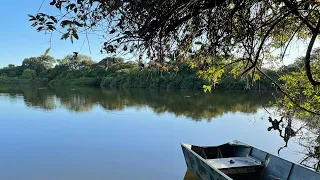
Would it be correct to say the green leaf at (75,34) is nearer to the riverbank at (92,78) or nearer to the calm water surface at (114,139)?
the calm water surface at (114,139)

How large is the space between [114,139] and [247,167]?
492 centimetres

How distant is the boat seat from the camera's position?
4.09m

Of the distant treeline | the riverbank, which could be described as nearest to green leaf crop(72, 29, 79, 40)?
the riverbank

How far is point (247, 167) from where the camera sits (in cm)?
414

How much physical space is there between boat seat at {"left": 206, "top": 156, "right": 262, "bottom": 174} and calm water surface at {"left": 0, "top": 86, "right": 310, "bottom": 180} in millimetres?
981

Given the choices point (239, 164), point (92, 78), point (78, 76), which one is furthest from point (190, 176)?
point (78, 76)

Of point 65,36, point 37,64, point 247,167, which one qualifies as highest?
point 37,64

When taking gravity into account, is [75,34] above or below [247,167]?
above

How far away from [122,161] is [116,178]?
915mm

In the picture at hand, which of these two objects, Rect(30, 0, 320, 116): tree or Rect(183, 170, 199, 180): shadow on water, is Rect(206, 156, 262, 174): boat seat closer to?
Rect(183, 170, 199, 180): shadow on water

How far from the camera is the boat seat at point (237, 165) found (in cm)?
409

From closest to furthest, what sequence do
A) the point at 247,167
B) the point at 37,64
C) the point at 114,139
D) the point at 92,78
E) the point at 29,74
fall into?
the point at 247,167 < the point at 114,139 < the point at 92,78 < the point at 29,74 < the point at 37,64

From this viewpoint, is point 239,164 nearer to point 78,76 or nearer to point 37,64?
point 78,76

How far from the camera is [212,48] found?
1627mm
